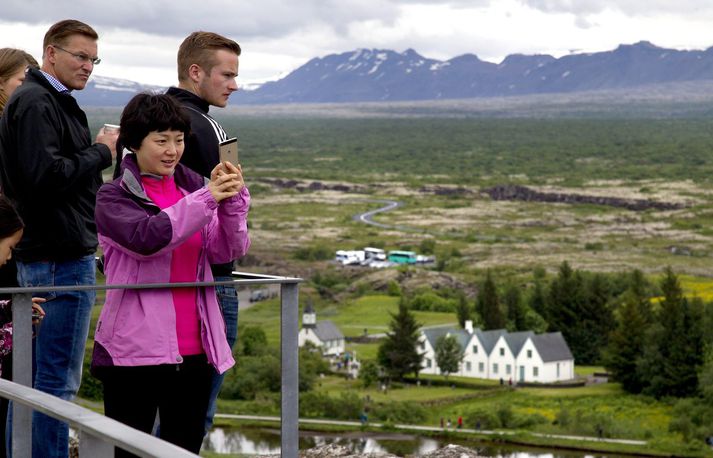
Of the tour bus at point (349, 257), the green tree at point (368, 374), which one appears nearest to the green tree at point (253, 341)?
the green tree at point (368, 374)

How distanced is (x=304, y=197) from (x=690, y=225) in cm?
5722

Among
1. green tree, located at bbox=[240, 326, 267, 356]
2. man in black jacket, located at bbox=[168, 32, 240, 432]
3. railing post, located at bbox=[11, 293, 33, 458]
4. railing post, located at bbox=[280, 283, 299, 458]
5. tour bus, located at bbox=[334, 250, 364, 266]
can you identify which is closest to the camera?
railing post, located at bbox=[11, 293, 33, 458]

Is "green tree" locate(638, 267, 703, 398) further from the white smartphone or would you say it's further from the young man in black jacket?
the white smartphone

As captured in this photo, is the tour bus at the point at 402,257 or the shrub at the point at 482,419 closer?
the shrub at the point at 482,419

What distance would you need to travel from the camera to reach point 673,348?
7588 cm

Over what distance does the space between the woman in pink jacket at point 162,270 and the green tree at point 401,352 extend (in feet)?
224

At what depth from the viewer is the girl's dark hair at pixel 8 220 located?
586 cm

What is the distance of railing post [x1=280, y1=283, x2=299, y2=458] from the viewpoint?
615 centimetres

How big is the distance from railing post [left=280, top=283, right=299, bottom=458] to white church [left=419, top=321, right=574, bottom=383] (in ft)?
234

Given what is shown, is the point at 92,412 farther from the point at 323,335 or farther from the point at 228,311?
the point at 323,335

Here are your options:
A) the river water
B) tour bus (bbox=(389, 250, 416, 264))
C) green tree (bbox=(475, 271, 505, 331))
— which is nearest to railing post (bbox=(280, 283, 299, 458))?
the river water

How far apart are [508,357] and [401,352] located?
28.8 feet

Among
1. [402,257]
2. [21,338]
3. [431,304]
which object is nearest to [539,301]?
[431,304]

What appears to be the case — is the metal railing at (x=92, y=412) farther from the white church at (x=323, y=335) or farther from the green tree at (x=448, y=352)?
the green tree at (x=448, y=352)
